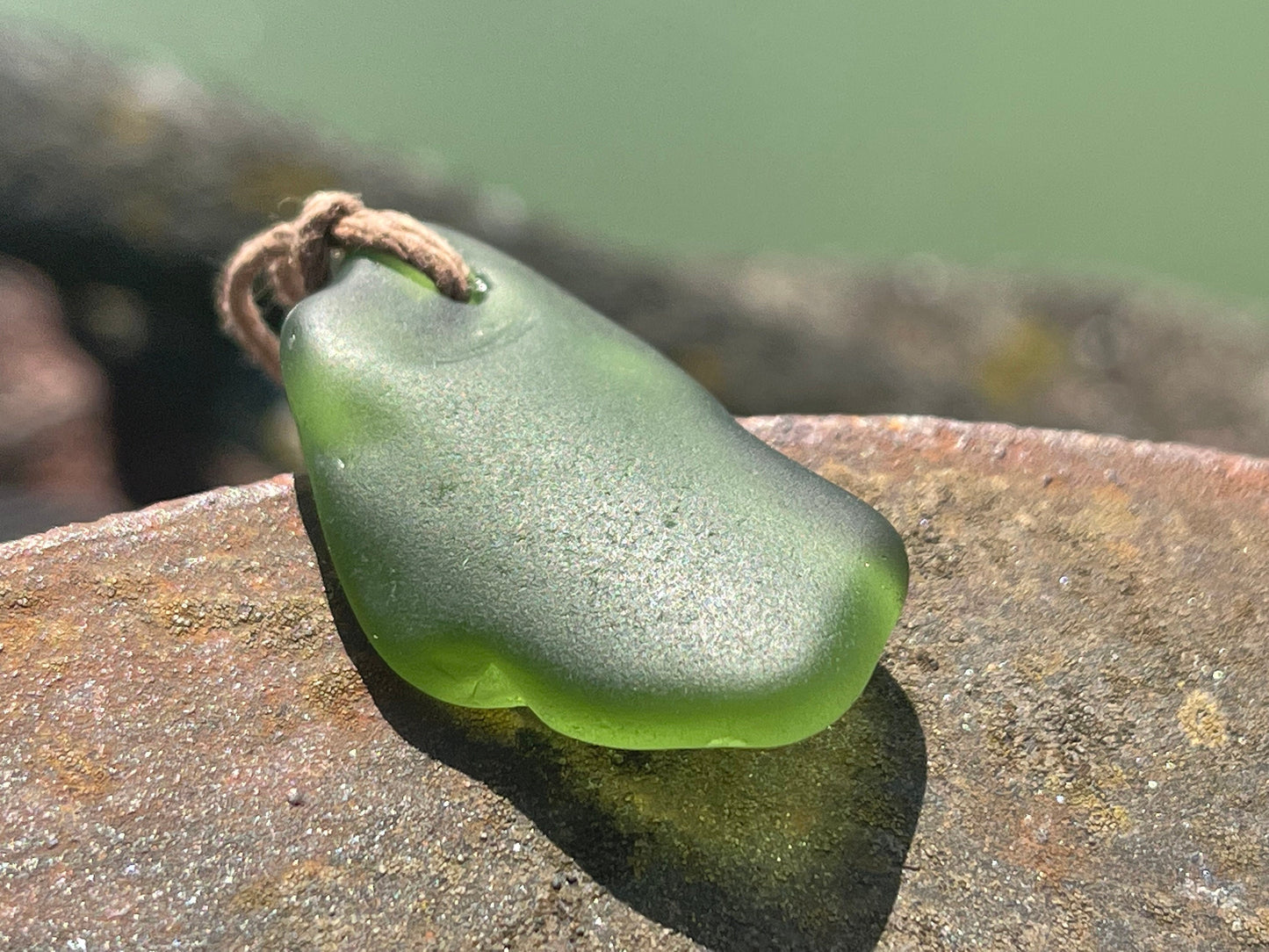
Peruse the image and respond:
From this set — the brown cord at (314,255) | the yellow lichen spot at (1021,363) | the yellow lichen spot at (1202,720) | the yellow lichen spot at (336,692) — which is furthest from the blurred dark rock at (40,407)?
the yellow lichen spot at (1021,363)

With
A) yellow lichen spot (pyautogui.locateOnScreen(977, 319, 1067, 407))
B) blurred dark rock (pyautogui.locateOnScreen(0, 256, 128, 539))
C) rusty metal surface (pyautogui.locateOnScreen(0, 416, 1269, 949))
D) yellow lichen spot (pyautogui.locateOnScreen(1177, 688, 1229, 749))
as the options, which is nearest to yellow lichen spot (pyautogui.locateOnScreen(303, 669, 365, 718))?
rusty metal surface (pyautogui.locateOnScreen(0, 416, 1269, 949))

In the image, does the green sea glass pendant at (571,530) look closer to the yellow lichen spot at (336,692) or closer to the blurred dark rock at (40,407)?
the yellow lichen spot at (336,692)

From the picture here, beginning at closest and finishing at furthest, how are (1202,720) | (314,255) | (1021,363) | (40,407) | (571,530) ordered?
1. (571,530)
2. (1202,720)
3. (314,255)
4. (40,407)
5. (1021,363)

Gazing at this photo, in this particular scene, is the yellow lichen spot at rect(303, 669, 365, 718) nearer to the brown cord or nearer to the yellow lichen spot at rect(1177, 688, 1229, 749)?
the brown cord

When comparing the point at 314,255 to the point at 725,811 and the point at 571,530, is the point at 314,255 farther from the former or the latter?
the point at 725,811

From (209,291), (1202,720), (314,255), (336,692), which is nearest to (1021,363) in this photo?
(1202,720)

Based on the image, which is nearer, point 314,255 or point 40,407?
point 314,255
